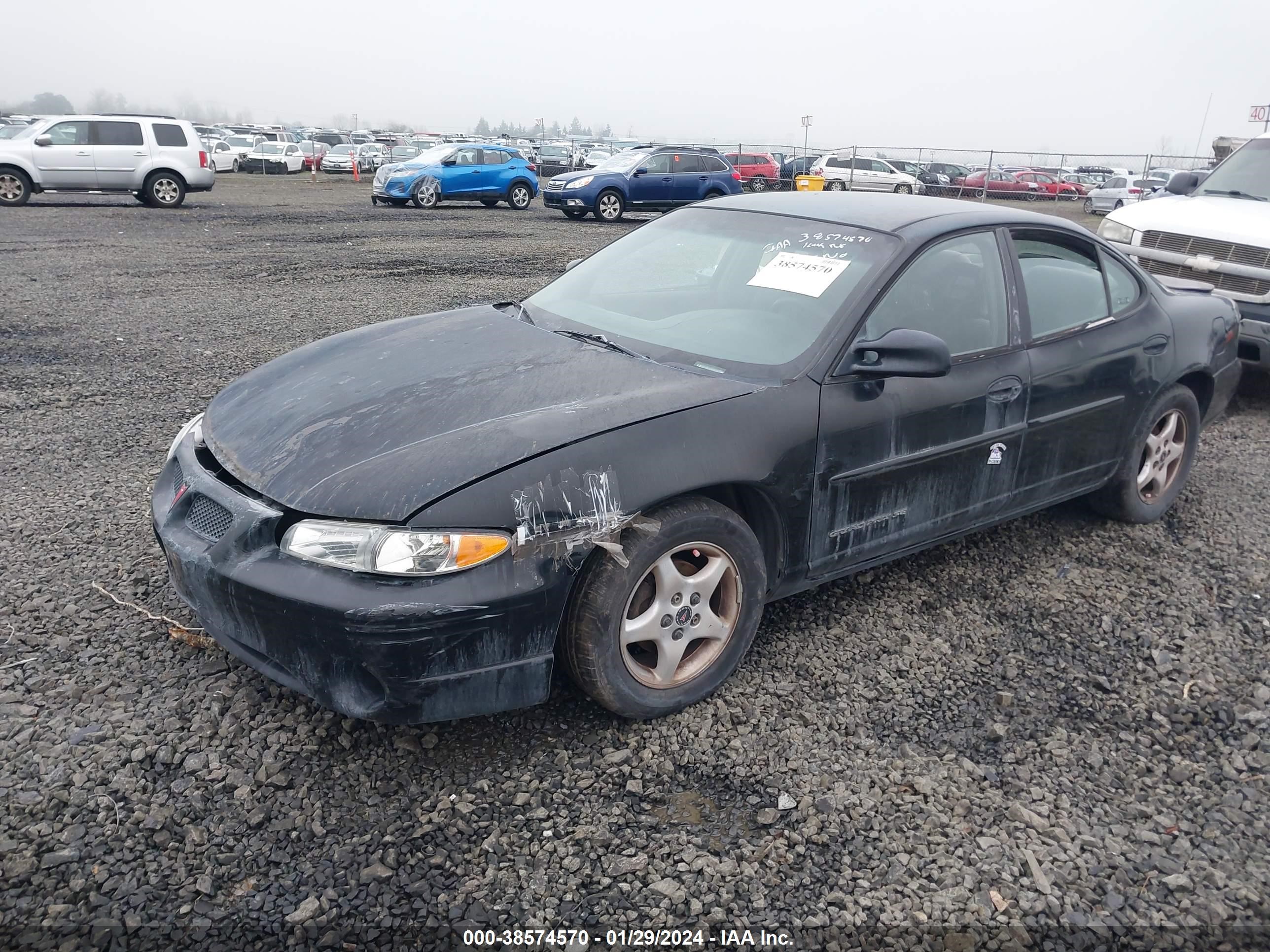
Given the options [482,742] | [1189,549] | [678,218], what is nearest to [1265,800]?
[1189,549]

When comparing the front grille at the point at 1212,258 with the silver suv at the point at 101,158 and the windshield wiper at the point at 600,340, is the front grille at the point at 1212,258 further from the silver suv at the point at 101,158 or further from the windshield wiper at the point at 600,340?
the silver suv at the point at 101,158

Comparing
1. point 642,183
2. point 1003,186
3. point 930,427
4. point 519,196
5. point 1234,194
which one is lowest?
point 519,196

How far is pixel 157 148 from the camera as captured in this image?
61.8 feet

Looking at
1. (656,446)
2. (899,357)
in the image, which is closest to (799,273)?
(899,357)

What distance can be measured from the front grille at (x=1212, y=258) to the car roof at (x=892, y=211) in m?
3.31

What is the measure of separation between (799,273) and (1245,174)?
258 inches

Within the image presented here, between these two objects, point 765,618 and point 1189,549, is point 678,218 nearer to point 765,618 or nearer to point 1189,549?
point 765,618

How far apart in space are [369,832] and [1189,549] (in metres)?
3.81

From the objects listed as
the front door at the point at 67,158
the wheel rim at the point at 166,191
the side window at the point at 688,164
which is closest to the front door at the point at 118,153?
the front door at the point at 67,158

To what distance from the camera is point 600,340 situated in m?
3.43

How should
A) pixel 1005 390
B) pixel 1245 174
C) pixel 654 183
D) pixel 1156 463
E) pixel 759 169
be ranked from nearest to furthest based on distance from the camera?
pixel 1005 390, pixel 1156 463, pixel 1245 174, pixel 654 183, pixel 759 169

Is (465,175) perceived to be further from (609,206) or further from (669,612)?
(669,612)

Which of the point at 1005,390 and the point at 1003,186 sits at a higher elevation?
the point at 1005,390

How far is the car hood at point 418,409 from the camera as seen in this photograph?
2543 mm
